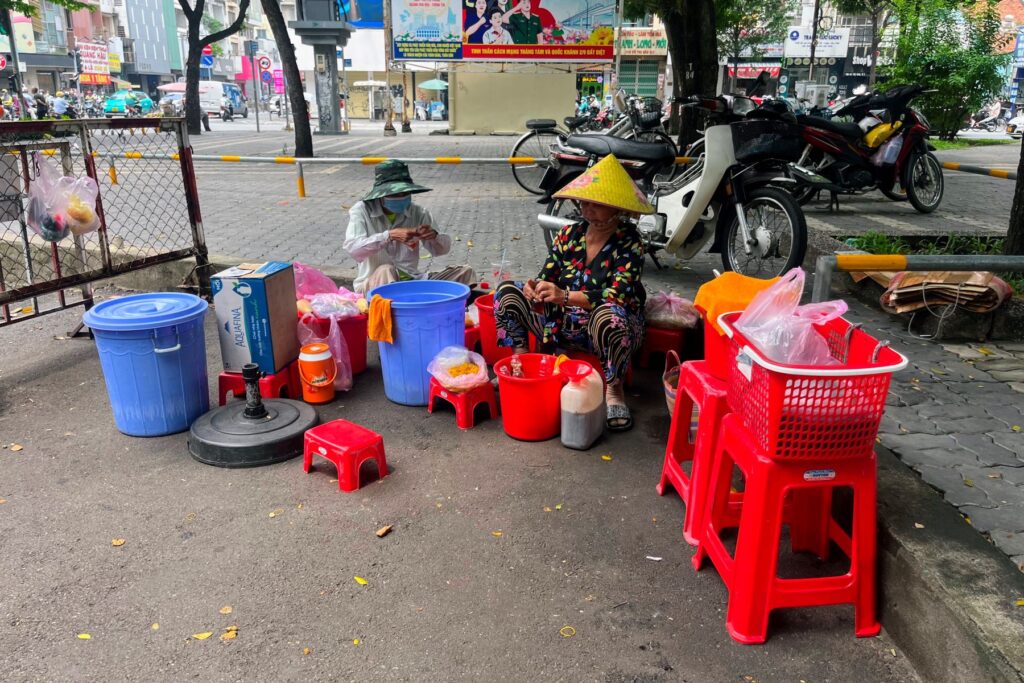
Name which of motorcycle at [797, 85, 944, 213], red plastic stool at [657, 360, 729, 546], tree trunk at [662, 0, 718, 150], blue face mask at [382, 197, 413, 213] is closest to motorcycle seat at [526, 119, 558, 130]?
tree trunk at [662, 0, 718, 150]

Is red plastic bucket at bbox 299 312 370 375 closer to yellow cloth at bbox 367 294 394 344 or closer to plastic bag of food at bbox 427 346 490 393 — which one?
yellow cloth at bbox 367 294 394 344

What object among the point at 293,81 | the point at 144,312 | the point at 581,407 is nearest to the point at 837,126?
the point at 581,407

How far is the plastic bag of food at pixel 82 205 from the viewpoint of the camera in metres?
4.24

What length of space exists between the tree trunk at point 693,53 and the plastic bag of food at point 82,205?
9.28 m

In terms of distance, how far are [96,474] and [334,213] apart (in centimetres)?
629

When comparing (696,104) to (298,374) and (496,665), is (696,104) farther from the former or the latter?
(496,665)

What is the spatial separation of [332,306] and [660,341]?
185cm

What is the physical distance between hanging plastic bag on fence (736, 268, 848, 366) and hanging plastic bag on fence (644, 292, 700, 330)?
1709 millimetres

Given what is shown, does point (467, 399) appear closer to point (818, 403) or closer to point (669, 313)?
point (669, 313)

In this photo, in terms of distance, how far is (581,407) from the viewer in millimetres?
3307

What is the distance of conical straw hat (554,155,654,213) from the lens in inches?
135

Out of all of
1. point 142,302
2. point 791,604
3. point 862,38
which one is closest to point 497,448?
point 791,604

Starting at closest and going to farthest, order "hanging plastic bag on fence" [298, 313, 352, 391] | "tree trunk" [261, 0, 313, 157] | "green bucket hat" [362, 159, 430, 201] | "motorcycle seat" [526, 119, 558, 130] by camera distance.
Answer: "hanging plastic bag on fence" [298, 313, 352, 391] < "green bucket hat" [362, 159, 430, 201] < "motorcycle seat" [526, 119, 558, 130] < "tree trunk" [261, 0, 313, 157]

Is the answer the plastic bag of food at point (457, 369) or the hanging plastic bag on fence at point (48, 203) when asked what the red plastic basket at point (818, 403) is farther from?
the hanging plastic bag on fence at point (48, 203)
